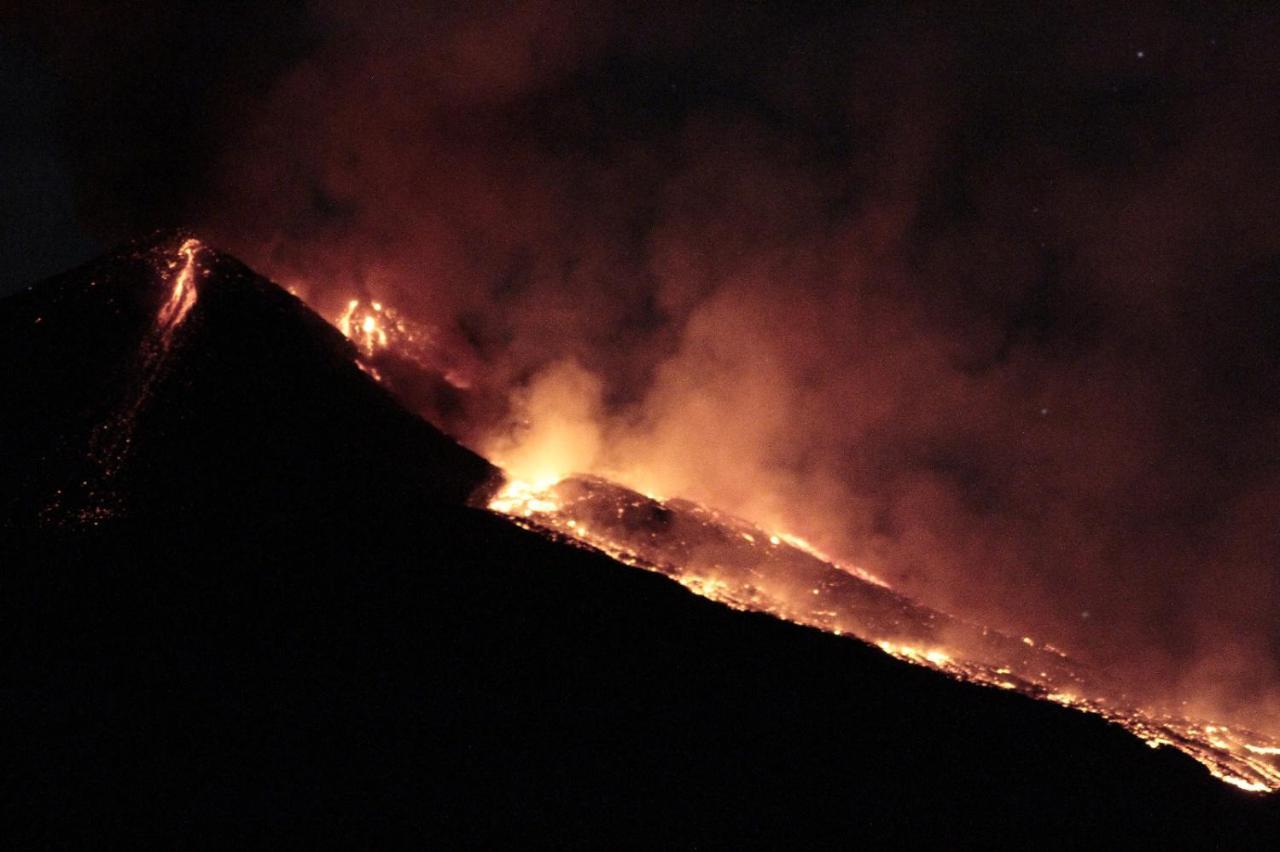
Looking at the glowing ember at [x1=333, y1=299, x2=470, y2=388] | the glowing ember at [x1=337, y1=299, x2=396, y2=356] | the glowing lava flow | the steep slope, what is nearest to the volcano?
the steep slope

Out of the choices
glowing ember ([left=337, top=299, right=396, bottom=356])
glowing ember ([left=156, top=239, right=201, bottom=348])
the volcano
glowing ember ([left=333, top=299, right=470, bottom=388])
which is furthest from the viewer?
glowing ember ([left=333, top=299, right=470, bottom=388])

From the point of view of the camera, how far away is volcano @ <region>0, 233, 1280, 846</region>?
7.37 m

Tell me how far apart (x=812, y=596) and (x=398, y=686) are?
6.82 metres

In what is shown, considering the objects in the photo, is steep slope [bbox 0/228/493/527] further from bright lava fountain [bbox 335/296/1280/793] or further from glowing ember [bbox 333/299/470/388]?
glowing ember [bbox 333/299/470/388]

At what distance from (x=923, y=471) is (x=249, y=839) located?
20403 mm

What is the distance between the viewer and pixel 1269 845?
8.45 meters

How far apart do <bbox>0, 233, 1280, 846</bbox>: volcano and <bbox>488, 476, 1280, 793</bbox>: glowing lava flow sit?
0.47 meters

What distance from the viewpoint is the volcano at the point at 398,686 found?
290 inches

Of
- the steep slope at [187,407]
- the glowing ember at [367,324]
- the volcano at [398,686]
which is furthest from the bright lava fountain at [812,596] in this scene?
the glowing ember at [367,324]

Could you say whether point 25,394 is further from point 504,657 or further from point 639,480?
point 639,480

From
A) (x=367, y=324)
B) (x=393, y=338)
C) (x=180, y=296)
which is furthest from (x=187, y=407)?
(x=393, y=338)

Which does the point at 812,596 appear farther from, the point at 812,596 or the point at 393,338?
the point at 393,338

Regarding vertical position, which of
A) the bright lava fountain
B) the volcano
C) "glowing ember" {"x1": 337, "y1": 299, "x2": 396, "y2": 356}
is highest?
"glowing ember" {"x1": 337, "y1": 299, "x2": 396, "y2": 356}

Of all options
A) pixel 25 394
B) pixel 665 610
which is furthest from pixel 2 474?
pixel 665 610
